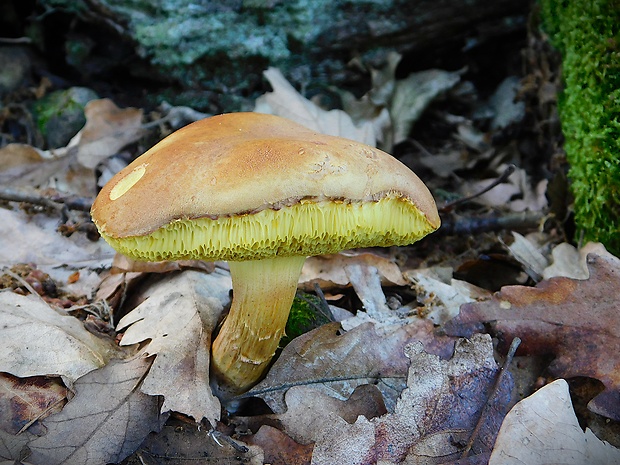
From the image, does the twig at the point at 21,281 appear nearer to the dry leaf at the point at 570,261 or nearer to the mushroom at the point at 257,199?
the mushroom at the point at 257,199

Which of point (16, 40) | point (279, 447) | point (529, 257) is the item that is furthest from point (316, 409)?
point (16, 40)

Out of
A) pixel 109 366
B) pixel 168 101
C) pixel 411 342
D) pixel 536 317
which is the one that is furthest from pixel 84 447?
pixel 168 101

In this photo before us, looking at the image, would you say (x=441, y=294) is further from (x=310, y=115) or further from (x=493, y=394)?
(x=310, y=115)

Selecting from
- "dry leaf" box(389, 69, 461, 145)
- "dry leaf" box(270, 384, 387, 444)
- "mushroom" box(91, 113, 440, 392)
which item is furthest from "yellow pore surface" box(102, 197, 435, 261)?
"dry leaf" box(389, 69, 461, 145)

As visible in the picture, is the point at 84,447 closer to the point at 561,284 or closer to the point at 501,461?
the point at 501,461

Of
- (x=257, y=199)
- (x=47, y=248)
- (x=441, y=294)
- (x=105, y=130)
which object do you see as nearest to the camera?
(x=257, y=199)

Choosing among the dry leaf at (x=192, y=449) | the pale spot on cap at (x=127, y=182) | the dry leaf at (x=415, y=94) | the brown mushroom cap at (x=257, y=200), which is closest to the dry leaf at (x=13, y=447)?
the dry leaf at (x=192, y=449)

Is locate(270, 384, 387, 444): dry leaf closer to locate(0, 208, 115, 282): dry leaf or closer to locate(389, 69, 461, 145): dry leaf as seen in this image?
locate(0, 208, 115, 282): dry leaf

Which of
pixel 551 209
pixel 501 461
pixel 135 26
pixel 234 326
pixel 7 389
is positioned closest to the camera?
pixel 501 461
